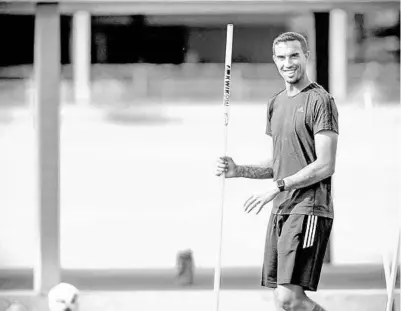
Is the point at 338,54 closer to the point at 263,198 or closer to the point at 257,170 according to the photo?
the point at 257,170

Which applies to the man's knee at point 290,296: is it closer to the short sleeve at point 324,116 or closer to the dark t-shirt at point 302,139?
the dark t-shirt at point 302,139

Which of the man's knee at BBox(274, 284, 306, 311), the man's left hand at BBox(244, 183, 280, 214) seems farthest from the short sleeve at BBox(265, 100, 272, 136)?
the man's knee at BBox(274, 284, 306, 311)

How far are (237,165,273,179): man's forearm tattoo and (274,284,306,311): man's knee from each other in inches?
21.7

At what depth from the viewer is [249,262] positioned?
18.7 ft

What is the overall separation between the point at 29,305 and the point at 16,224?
0.43 meters

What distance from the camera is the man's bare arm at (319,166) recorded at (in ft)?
15.7

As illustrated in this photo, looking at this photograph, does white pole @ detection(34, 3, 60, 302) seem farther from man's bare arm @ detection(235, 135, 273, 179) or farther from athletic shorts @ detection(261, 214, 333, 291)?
athletic shorts @ detection(261, 214, 333, 291)

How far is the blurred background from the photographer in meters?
5.51

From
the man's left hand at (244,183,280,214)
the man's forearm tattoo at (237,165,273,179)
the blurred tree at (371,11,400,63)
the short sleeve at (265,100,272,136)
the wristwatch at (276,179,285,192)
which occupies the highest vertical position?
the blurred tree at (371,11,400,63)

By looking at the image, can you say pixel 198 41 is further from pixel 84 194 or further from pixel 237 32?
pixel 84 194

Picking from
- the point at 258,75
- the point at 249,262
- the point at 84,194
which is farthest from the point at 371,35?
the point at 84,194

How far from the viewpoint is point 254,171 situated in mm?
5094

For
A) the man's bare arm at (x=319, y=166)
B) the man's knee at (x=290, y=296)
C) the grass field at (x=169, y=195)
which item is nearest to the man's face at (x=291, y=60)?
the man's bare arm at (x=319, y=166)

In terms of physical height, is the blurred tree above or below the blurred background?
above
